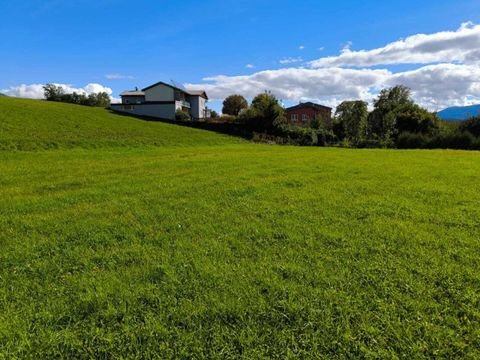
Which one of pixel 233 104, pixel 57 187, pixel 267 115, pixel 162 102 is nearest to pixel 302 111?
pixel 233 104

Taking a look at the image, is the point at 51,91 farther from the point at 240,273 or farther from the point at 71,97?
the point at 240,273

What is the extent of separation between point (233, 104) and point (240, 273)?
281ft

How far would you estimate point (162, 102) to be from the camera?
5850 centimetres

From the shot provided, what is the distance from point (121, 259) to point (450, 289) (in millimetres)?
3519

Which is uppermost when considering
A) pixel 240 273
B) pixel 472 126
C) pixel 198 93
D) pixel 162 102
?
pixel 198 93

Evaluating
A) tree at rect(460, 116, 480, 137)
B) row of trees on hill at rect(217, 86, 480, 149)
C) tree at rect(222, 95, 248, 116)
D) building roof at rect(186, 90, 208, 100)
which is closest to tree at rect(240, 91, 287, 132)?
row of trees on hill at rect(217, 86, 480, 149)

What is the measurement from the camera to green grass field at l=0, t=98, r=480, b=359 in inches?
106

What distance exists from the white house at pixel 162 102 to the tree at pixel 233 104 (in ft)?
42.8

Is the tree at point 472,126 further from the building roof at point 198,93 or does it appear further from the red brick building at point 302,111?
the building roof at point 198,93

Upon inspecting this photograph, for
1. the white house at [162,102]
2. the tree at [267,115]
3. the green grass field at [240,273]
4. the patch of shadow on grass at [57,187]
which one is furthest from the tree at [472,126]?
the white house at [162,102]

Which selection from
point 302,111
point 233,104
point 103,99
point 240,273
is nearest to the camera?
point 240,273

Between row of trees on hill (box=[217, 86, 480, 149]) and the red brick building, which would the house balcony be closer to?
row of trees on hill (box=[217, 86, 480, 149])

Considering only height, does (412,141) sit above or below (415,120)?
below

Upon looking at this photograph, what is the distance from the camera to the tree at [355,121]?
1528 inches
